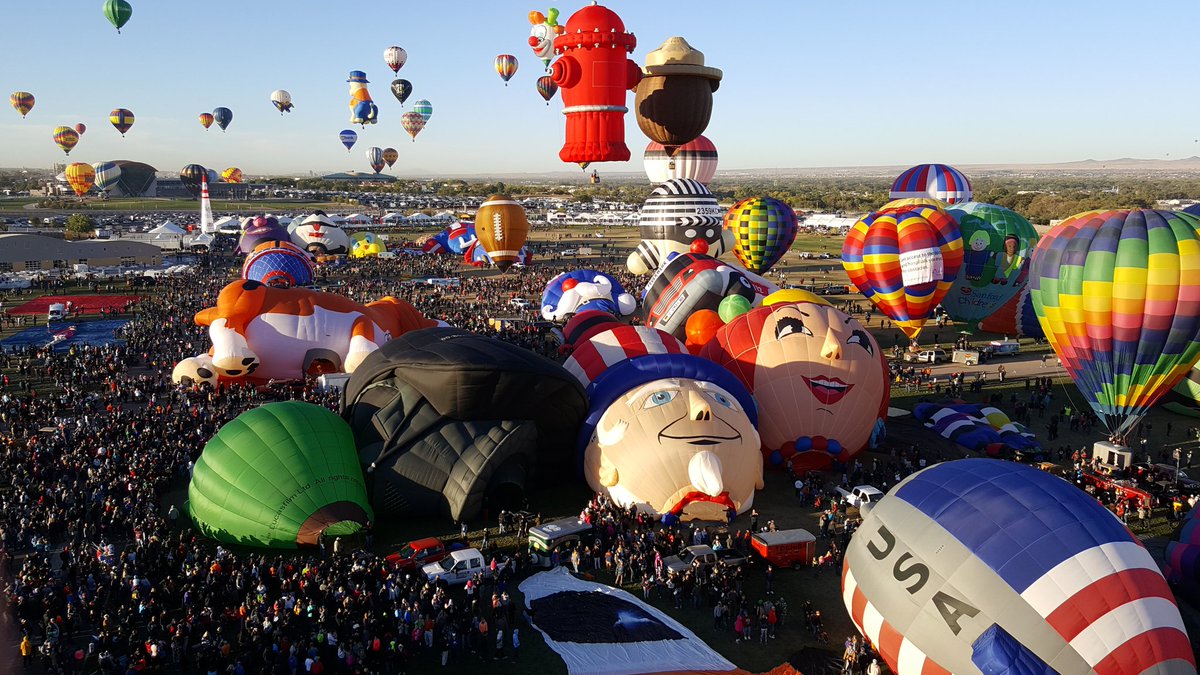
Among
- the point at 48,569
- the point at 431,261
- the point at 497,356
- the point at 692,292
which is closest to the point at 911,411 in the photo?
the point at 692,292

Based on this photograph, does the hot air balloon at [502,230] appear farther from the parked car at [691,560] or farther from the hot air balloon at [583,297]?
the parked car at [691,560]

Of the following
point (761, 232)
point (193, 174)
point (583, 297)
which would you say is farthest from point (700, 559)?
point (193, 174)

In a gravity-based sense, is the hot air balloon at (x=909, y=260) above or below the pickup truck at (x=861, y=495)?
above

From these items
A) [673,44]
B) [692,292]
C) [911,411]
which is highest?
[673,44]

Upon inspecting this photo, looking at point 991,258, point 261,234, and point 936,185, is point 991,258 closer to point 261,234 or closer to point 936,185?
point 936,185

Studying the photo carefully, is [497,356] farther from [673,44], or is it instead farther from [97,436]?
[673,44]

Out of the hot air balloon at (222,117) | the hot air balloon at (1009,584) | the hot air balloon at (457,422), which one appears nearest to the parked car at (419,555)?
the hot air balloon at (457,422)
